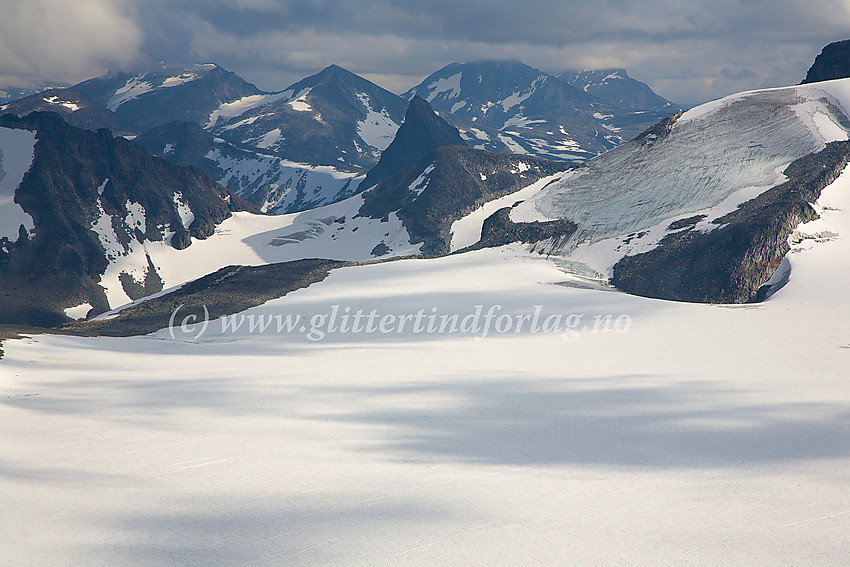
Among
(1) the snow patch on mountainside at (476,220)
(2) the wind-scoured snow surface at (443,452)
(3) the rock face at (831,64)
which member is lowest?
(1) the snow patch on mountainside at (476,220)

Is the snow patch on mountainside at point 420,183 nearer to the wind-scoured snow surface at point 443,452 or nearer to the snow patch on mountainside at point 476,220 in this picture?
the snow patch on mountainside at point 476,220

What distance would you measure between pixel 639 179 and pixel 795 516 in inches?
2711

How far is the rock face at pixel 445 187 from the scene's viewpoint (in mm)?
133125

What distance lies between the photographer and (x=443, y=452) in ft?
48.9

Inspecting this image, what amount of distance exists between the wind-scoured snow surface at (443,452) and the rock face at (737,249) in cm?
2141

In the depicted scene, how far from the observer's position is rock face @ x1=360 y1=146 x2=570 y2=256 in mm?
133125

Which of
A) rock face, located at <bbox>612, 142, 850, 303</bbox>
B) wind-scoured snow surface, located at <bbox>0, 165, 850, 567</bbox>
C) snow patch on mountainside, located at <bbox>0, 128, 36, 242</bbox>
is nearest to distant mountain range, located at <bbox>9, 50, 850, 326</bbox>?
rock face, located at <bbox>612, 142, 850, 303</bbox>

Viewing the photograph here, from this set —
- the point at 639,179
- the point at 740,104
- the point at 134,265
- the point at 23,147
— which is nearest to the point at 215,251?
the point at 134,265

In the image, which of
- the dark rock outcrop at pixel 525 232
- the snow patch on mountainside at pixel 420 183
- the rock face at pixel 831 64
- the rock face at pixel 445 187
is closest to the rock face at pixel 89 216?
the rock face at pixel 445 187

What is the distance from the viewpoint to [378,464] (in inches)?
557

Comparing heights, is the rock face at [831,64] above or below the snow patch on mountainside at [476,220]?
above

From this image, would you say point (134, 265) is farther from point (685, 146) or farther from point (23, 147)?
A: point (685, 146)

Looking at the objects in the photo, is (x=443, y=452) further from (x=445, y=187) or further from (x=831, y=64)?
(x=445, y=187)

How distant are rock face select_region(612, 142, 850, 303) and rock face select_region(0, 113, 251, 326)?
115746mm
